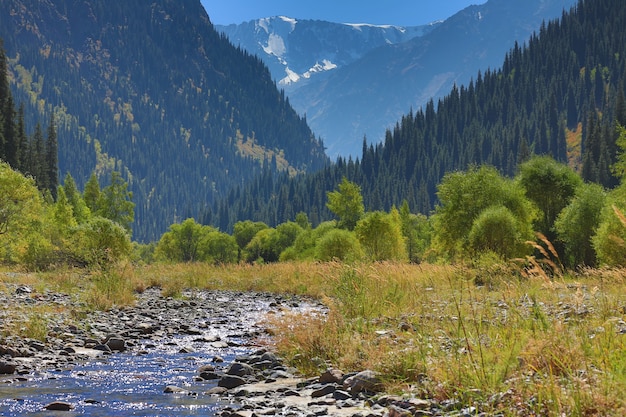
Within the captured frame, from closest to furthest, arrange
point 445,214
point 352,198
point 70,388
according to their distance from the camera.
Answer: point 70,388
point 445,214
point 352,198

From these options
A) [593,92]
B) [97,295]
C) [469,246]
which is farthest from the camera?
→ [593,92]

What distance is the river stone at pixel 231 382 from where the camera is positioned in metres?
11.0

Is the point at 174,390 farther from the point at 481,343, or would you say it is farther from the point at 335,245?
the point at 335,245

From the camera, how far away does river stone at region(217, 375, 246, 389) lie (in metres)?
11.0

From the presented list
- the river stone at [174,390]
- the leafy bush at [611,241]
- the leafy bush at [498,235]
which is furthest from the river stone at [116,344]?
the leafy bush at [498,235]

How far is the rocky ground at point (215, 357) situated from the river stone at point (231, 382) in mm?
19

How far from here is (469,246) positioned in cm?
4409

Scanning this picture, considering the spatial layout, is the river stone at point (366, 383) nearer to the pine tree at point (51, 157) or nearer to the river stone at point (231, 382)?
the river stone at point (231, 382)

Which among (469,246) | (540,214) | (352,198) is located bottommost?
(469,246)

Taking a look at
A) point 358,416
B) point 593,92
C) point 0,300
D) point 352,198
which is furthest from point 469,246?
point 593,92

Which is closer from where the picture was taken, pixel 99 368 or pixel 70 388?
pixel 70 388

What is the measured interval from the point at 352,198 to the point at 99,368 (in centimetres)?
7987

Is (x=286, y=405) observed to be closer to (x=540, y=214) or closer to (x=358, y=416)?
(x=358, y=416)

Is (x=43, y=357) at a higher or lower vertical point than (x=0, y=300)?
lower
